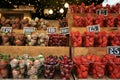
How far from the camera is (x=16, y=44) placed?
3.23 metres

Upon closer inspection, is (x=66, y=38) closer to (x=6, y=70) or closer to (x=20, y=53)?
(x=20, y=53)

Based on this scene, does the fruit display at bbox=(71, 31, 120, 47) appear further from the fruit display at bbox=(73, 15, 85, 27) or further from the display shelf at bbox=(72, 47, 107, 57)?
the fruit display at bbox=(73, 15, 85, 27)

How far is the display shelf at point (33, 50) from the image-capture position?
316 cm

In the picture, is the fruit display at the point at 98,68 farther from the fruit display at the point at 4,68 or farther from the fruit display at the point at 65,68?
the fruit display at the point at 4,68

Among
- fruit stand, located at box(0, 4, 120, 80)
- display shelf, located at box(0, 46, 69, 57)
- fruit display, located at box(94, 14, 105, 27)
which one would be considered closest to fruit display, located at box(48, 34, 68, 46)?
fruit stand, located at box(0, 4, 120, 80)

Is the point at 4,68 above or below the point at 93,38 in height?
below

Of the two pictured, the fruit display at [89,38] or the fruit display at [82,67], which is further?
the fruit display at [89,38]

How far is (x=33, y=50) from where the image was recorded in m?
3.17

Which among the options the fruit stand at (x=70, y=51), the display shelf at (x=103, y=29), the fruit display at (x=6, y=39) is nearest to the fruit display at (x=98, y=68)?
the fruit stand at (x=70, y=51)

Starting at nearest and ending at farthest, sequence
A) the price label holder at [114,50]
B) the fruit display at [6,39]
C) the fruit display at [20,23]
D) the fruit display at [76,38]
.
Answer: the price label holder at [114,50]
the fruit display at [76,38]
the fruit display at [6,39]
the fruit display at [20,23]

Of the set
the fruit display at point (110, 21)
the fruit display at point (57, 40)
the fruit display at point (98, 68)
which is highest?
the fruit display at point (110, 21)

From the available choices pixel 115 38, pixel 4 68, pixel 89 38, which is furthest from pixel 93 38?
pixel 4 68

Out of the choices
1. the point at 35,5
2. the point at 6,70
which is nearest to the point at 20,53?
the point at 6,70

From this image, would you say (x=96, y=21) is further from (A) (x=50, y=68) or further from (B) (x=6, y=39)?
(B) (x=6, y=39)
